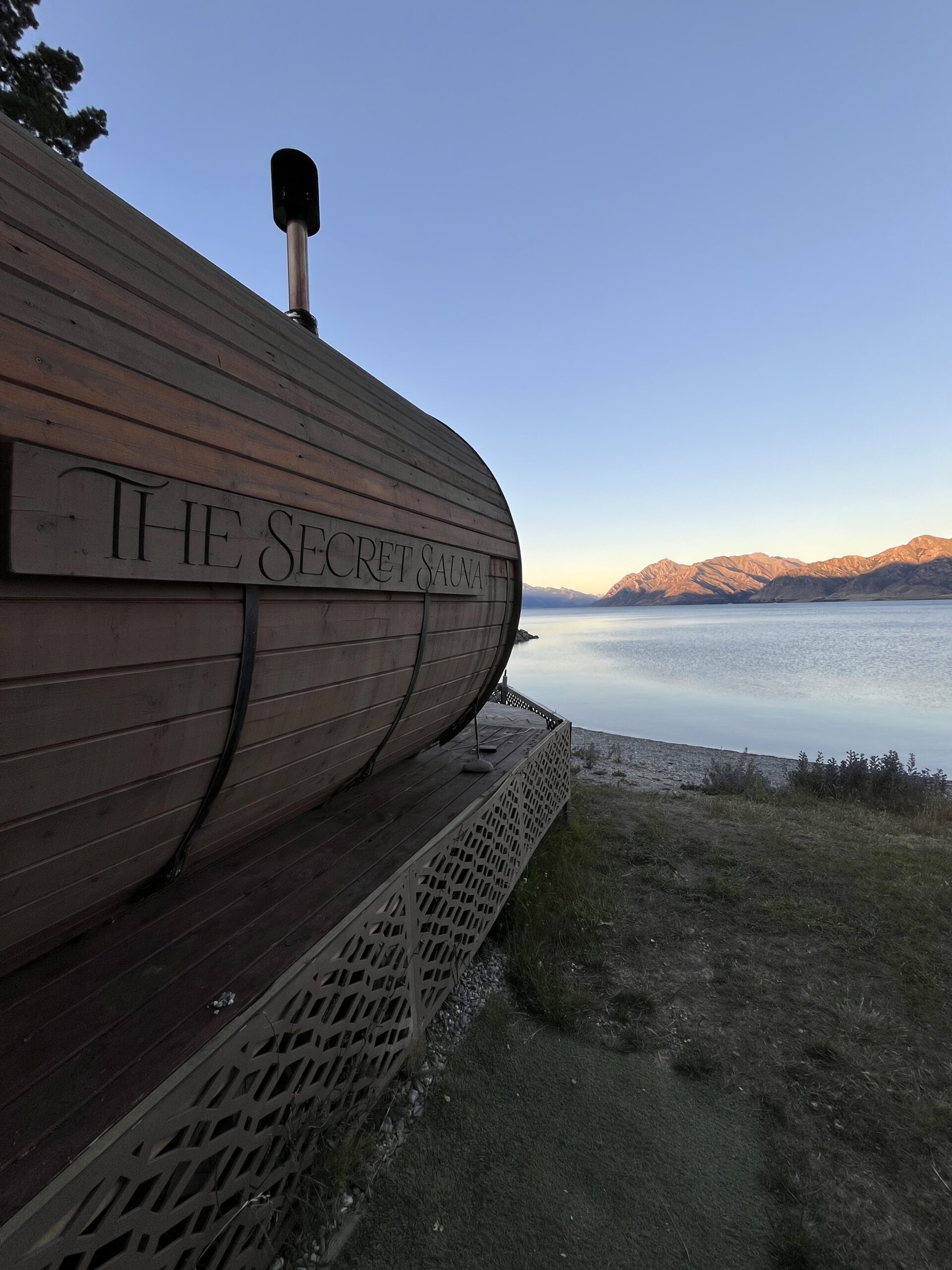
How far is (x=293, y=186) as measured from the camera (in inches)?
145

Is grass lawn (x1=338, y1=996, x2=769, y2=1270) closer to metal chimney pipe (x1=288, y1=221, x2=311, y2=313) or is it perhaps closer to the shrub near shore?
the shrub near shore

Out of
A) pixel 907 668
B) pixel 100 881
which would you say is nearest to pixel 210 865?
pixel 100 881

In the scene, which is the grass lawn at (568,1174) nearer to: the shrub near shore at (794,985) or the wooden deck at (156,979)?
the shrub near shore at (794,985)

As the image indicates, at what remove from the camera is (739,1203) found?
86.4 inches

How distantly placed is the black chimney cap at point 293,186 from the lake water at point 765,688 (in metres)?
14.0

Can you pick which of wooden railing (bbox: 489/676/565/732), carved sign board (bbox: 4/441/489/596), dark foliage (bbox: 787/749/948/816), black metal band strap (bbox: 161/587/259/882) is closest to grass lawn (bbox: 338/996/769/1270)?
black metal band strap (bbox: 161/587/259/882)

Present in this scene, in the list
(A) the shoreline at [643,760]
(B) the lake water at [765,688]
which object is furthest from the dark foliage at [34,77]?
(B) the lake water at [765,688]

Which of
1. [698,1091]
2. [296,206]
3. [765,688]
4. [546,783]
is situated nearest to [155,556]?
[698,1091]

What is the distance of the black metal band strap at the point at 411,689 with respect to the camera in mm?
2947

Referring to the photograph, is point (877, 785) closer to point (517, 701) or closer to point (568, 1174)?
point (517, 701)

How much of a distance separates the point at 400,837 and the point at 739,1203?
2.05m

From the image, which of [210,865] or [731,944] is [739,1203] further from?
[210,865]

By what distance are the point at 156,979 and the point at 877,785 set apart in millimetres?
9703

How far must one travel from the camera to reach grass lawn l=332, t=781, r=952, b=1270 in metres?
2.07
